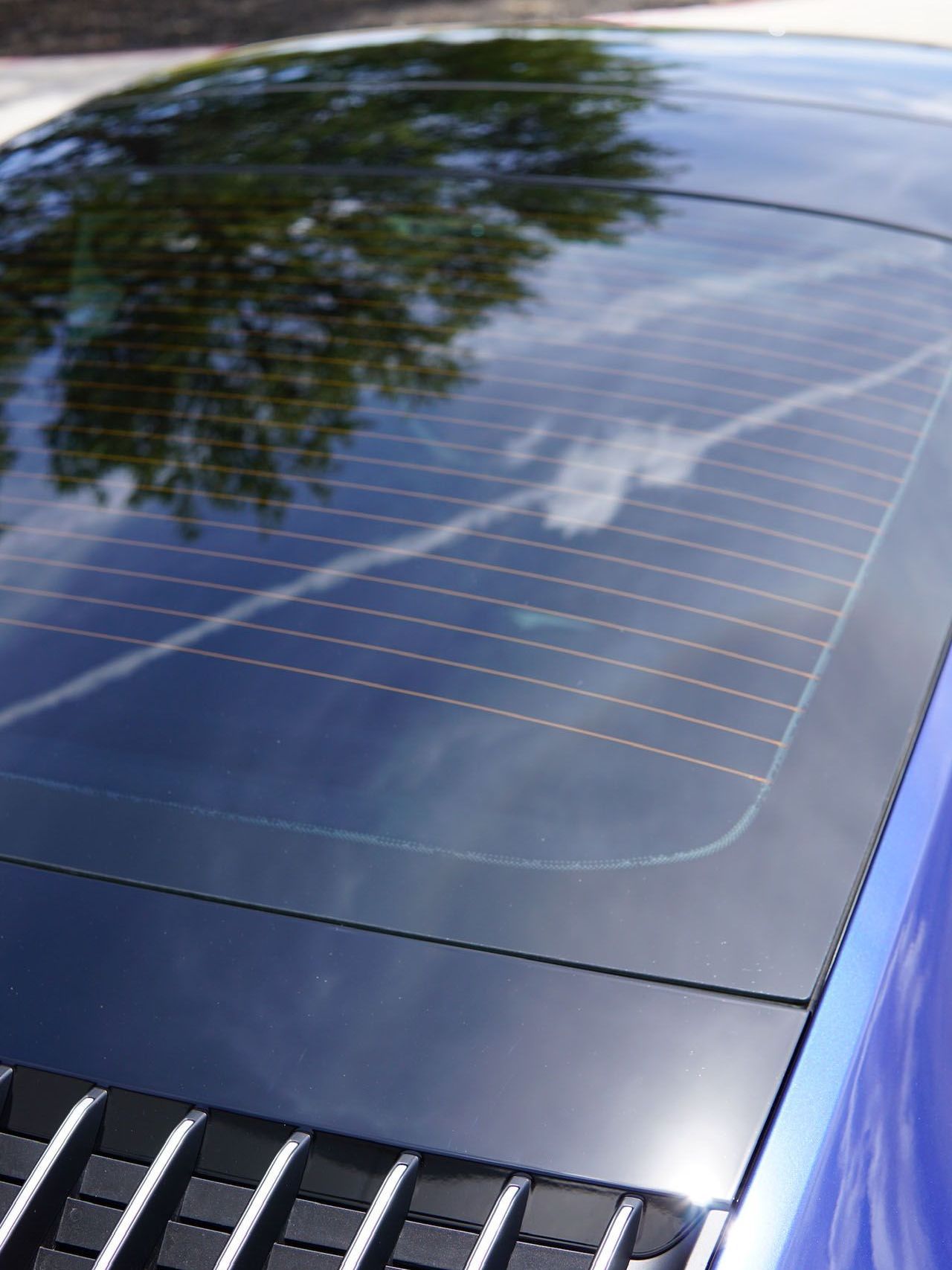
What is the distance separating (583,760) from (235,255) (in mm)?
1208

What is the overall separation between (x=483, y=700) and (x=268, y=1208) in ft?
2.02

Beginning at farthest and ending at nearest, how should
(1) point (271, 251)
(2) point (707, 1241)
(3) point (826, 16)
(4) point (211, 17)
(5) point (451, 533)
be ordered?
1. (4) point (211, 17)
2. (3) point (826, 16)
3. (1) point (271, 251)
4. (5) point (451, 533)
5. (2) point (707, 1241)

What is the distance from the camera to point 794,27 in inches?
520

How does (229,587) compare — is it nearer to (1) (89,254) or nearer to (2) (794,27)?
(1) (89,254)

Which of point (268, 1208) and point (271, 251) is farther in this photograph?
point (271, 251)

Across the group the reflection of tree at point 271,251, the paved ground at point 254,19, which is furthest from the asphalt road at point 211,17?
the reflection of tree at point 271,251

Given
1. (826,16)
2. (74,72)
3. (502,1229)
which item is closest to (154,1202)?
(502,1229)

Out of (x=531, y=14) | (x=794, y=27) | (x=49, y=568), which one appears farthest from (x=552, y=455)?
(x=531, y=14)

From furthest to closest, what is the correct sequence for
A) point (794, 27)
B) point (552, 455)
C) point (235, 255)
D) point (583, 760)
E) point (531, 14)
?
point (531, 14) → point (794, 27) → point (235, 255) → point (552, 455) → point (583, 760)

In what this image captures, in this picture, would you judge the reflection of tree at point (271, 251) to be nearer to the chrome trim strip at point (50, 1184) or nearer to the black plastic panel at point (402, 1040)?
the black plastic panel at point (402, 1040)

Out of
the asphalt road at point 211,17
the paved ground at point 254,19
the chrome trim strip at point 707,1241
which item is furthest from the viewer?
the asphalt road at point 211,17

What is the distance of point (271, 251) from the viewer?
2238mm

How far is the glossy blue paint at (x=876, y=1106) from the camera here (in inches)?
43.9

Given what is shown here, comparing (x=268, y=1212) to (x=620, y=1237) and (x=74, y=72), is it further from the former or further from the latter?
(x=74, y=72)
